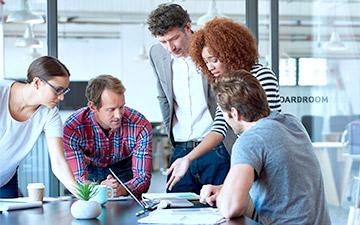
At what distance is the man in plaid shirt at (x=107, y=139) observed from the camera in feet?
10.6

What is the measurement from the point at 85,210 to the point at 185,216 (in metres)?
0.37

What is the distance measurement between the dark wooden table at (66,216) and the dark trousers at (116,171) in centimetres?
57

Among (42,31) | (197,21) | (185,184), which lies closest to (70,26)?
(42,31)

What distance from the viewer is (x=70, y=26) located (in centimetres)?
546

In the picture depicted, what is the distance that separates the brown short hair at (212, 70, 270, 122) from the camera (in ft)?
7.63

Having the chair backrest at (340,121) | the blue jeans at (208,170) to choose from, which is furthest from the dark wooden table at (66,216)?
the chair backrest at (340,121)

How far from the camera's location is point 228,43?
2.83 m

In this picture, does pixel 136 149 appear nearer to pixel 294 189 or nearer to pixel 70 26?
pixel 294 189

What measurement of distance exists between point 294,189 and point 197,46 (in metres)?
0.97

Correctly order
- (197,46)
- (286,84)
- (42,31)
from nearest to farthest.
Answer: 1. (197,46)
2. (42,31)
3. (286,84)

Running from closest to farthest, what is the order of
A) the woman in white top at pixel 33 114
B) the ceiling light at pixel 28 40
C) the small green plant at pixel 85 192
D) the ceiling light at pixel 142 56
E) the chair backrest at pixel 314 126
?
the small green plant at pixel 85 192 → the woman in white top at pixel 33 114 → the ceiling light at pixel 28 40 → the ceiling light at pixel 142 56 → the chair backrest at pixel 314 126

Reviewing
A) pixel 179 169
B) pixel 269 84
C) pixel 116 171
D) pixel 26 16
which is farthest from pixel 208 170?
pixel 26 16

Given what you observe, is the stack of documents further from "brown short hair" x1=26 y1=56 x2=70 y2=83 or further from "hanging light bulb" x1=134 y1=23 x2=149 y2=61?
"hanging light bulb" x1=134 y1=23 x2=149 y2=61

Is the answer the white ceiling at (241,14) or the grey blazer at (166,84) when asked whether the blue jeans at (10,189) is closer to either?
the grey blazer at (166,84)
